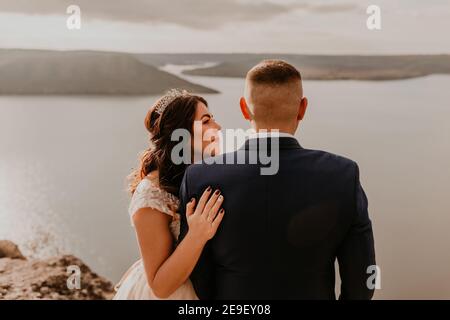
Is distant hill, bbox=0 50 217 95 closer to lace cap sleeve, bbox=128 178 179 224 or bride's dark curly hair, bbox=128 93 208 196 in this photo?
bride's dark curly hair, bbox=128 93 208 196

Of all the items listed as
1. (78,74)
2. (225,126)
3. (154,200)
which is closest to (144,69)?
(78,74)

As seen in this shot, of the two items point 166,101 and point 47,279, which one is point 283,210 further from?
point 47,279

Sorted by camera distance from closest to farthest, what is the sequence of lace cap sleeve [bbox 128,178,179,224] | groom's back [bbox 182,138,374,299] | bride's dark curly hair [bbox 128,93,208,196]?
groom's back [bbox 182,138,374,299] < lace cap sleeve [bbox 128,178,179,224] < bride's dark curly hair [bbox 128,93,208,196]

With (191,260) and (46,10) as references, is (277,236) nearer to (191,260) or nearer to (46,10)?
(191,260)

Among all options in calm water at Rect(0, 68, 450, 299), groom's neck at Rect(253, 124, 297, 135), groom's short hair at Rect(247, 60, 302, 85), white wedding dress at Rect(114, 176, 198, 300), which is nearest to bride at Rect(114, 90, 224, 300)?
white wedding dress at Rect(114, 176, 198, 300)

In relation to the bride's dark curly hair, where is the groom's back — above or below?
below

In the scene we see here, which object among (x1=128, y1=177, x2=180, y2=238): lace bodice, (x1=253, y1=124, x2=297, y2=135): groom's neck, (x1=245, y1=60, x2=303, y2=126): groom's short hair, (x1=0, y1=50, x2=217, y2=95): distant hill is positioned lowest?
(x1=128, y1=177, x2=180, y2=238): lace bodice
